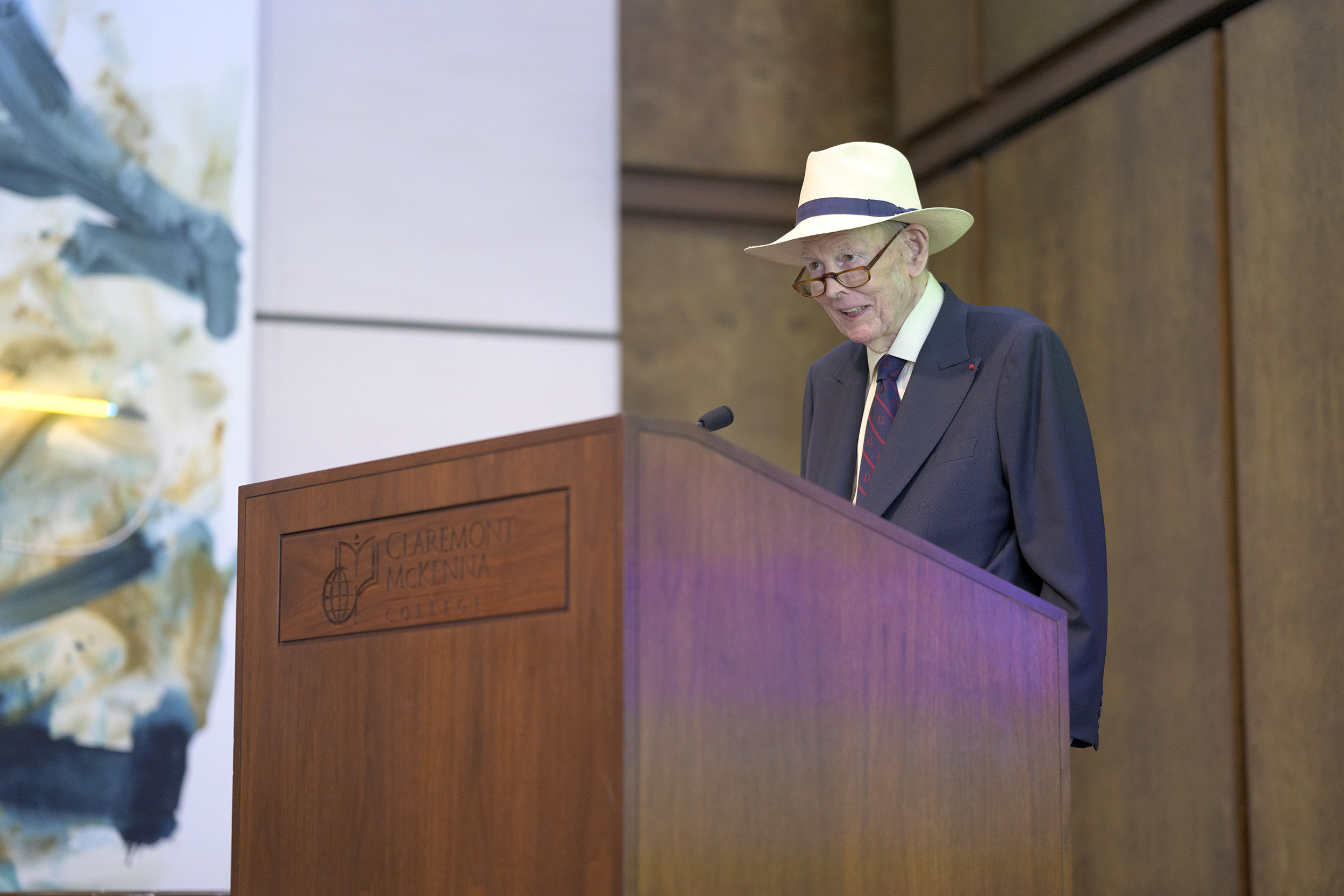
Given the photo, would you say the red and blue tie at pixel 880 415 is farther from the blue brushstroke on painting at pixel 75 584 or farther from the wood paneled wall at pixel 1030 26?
the blue brushstroke on painting at pixel 75 584

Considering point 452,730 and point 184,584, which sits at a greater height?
point 184,584

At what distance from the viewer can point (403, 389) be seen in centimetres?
374

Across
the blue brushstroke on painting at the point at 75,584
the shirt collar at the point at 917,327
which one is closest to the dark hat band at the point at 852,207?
the shirt collar at the point at 917,327

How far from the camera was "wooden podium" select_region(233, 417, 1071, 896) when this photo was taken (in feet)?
3.56

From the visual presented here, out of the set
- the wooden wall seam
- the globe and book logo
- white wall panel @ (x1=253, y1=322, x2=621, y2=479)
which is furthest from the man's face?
white wall panel @ (x1=253, y1=322, x2=621, y2=479)

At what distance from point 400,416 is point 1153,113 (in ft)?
6.76

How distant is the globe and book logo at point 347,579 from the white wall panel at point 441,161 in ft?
8.15

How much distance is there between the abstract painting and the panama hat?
200cm

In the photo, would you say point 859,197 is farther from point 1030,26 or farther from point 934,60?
point 934,60

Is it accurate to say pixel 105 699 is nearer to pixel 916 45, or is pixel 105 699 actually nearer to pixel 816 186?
pixel 816 186

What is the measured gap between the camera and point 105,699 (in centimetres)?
323

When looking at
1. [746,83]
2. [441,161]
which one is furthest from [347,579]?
[746,83]

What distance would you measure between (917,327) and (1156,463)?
5.33 feet

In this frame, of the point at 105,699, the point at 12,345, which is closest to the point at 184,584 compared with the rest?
the point at 105,699
